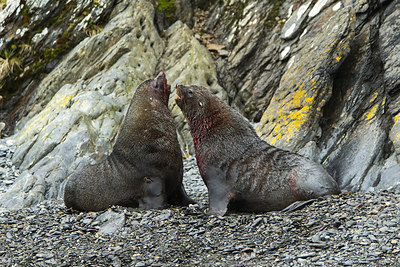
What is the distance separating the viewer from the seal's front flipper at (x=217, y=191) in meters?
6.99

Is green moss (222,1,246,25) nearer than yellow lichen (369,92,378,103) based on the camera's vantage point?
No

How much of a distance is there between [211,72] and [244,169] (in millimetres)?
7503

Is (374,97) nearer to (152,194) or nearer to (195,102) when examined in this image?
(195,102)

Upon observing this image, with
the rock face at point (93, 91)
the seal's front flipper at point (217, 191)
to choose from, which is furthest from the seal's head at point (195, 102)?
the rock face at point (93, 91)

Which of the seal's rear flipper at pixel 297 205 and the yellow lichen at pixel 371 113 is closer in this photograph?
the seal's rear flipper at pixel 297 205

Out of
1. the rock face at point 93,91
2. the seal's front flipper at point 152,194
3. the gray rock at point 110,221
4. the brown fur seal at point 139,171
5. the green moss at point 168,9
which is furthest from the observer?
the green moss at point 168,9

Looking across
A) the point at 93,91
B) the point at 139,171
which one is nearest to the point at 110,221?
the point at 139,171

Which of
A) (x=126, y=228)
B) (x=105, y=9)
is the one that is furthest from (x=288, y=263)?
(x=105, y=9)

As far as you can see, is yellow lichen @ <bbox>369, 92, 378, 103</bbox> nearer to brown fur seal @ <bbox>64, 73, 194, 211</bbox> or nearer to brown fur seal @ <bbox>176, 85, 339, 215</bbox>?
brown fur seal @ <bbox>176, 85, 339, 215</bbox>

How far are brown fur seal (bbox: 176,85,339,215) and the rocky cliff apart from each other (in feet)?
3.89

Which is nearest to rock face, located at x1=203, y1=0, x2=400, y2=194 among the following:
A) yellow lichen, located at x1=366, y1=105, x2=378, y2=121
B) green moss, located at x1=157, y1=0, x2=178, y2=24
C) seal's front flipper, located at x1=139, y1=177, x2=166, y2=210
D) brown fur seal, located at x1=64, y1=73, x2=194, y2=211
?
yellow lichen, located at x1=366, y1=105, x2=378, y2=121

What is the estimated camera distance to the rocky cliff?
882 cm

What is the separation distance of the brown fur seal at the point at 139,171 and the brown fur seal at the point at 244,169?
57 centimetres

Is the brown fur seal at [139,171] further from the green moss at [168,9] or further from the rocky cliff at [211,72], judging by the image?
the green moss at [168,9]
